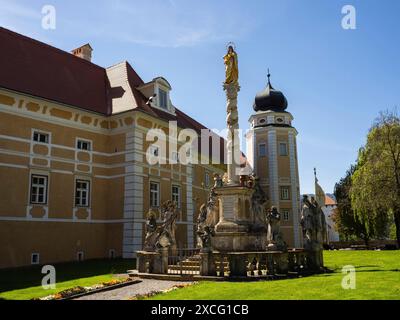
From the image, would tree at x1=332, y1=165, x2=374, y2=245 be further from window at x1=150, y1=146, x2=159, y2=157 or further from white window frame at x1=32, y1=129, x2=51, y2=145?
white window frame at x1=32, y1=129, x2=51, y2=145

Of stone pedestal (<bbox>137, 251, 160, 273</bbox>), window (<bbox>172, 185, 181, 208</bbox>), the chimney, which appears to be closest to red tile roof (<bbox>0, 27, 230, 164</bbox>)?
the chimney

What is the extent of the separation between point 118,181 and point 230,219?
1045cm

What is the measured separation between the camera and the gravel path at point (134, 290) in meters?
10.5

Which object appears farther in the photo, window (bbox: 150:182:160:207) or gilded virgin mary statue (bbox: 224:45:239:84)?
window (bbox: 150:182:160:207)

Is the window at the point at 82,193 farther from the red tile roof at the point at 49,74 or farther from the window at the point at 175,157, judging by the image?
the window at the point at 175,157

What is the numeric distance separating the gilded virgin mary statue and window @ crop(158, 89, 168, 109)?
10071 mm

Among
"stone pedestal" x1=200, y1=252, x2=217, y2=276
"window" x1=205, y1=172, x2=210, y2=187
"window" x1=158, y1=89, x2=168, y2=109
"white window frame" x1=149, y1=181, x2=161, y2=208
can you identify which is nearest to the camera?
"stone pedestal" x1=200, y1=252, x2=217, y2=276

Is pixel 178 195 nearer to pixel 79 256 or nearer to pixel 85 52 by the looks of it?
pixel 79 256

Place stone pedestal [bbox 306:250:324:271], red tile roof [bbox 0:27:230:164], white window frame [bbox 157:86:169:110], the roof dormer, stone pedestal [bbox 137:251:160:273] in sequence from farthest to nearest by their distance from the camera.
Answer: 1. white window frame [bbox 157:86:169:110]
2. the roof dormer
3. red tile roof [bbox 0:27:230:164]
4. stone pedestal [bbox 306:250:324:271]
5. stone pedestal [bbox 137:251:160:273]

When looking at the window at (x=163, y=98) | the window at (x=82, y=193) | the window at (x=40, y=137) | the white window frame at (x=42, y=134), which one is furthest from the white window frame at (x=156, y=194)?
the window at (x=40, y=137)

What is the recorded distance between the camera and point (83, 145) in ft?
78.2

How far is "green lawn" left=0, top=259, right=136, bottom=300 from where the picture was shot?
11589 mm

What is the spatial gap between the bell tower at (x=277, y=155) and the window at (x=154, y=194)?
1731 centimetres
